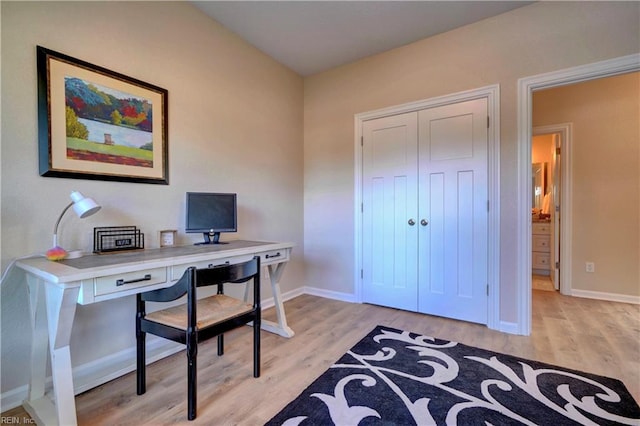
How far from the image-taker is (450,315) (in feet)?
9.05

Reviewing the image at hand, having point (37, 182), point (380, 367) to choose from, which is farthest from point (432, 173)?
point (37, 182)

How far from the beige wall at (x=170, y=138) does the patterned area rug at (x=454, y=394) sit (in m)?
1.42

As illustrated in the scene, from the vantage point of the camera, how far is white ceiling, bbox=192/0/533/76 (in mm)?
2350

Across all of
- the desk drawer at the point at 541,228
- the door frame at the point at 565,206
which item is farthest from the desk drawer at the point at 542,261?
the door frame at the point at 565,206

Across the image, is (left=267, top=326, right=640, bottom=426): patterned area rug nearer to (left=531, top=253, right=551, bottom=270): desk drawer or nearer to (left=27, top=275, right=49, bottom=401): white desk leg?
(left=27, top=275, right=49, bottom=401): white desk leg

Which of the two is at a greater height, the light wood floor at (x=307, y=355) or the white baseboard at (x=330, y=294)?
the white baseboard at (x=330, y=294)

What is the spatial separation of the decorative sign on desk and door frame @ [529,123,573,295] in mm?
4452

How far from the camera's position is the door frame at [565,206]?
11.4ft

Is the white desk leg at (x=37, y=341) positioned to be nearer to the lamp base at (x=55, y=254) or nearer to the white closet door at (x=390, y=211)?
the lamp base at (x=55, y=254)

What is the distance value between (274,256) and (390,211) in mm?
1410

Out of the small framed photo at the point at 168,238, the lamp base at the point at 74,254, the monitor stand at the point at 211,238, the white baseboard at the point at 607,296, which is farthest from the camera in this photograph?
the white baseboard at the point at 607,296

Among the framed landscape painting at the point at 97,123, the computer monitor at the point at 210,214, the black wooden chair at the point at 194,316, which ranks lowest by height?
the black wooden chair at the point at 194,316

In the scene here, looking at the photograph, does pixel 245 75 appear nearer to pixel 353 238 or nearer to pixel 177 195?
pixel 177 195

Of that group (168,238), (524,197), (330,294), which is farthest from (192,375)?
(524,197)
